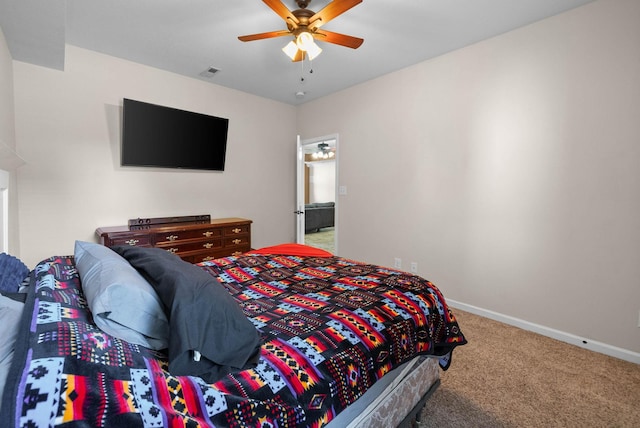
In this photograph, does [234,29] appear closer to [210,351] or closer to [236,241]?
[236,241]

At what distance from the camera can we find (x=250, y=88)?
13.3ft

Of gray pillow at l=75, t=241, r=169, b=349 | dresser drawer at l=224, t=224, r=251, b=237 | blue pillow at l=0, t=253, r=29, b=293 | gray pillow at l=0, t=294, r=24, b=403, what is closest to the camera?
gray pillow at l=0, t=294, r=24, b=403

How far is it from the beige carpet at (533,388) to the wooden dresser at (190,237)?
2.66 meters

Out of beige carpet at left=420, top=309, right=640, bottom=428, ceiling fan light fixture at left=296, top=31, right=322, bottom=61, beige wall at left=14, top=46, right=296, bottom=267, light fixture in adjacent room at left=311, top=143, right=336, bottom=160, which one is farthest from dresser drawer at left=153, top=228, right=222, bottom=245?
light fixture in adjacent room at left=311, top=143, right=336, bottom=160

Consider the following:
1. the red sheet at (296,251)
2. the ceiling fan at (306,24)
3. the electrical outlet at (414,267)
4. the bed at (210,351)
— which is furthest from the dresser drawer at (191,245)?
the electrical outlet at (414,267)

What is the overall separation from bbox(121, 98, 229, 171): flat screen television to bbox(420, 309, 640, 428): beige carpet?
3.39 meters

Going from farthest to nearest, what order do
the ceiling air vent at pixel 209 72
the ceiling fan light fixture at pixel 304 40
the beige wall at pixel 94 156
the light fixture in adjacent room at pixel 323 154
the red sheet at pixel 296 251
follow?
the light fixture in adjacent room at pixel 323 154
the ceiling air vent at pixel 209 72
the beige wall at pixel 94 156
the red sheet at pixel 296 251
the ceiling fan light fixture at pixel 304 40

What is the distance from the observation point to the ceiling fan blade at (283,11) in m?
1.89

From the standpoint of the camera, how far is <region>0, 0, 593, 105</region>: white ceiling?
2.23 m

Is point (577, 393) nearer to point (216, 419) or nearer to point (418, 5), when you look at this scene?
point (216, 419)

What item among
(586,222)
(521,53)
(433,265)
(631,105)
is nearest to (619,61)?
(631,105)

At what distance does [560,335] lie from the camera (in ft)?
8.14

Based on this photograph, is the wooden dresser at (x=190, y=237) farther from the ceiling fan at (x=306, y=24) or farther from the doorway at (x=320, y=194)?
the doorway at (x=320, y=194)

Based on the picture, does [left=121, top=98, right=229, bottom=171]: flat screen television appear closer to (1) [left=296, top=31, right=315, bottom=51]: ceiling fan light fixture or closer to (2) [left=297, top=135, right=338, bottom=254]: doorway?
(1) [left=296, top=31, right=315, bottom=51]: ceiling fan light fixture
